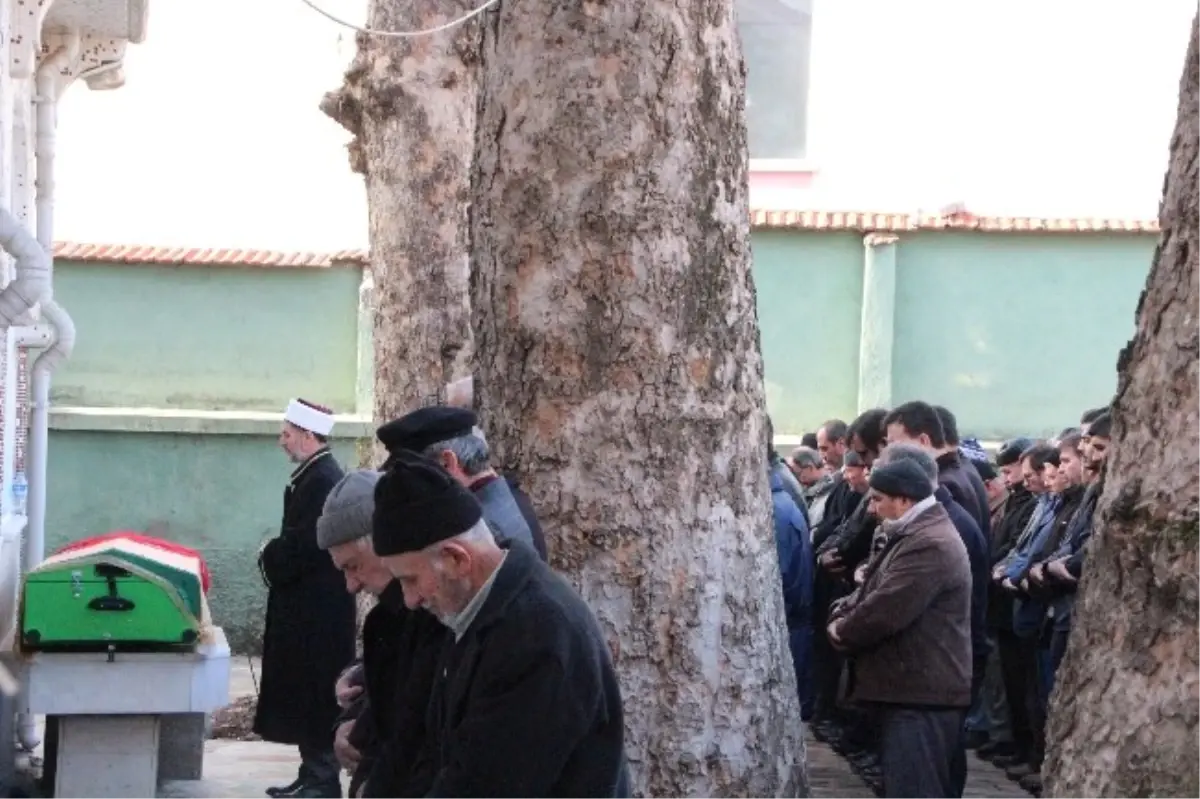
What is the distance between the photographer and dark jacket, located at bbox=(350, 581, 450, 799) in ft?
14.0

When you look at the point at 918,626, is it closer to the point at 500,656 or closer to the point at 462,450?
the point at 462,450

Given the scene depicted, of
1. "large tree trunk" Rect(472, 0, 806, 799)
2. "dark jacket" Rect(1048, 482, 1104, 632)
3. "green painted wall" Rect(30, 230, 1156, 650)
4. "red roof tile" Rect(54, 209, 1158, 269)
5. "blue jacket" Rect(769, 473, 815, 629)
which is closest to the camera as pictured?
"large tree trunk" Rect(472, 0, 806, 799)

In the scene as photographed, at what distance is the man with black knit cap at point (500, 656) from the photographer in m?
3.66

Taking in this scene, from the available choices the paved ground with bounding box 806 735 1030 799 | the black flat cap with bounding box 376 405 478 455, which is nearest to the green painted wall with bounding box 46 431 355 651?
the paved ground with bounding box 806 735 1030 799

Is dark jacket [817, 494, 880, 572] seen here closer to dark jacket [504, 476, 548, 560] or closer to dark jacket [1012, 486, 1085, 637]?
dark jacket [1012, 486, 1085, 637]

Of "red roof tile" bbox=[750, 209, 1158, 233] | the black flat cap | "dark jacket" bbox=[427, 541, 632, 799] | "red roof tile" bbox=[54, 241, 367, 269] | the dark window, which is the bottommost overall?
"dark jacket" bbox=[427, 541, 632, 799]

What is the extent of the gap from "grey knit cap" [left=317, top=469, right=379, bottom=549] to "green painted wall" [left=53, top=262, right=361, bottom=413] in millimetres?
12437

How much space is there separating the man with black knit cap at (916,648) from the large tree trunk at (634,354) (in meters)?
0.88

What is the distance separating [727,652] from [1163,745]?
3.21 meters

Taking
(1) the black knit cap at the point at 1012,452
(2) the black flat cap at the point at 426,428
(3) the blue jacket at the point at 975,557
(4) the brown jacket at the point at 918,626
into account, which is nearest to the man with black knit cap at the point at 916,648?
(4) the brown jacket at the point at 918,626

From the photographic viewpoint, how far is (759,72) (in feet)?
86.0

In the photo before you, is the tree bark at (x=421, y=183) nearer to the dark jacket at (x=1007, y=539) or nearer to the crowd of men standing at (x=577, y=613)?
the crowd of men standing at (x=577, y=613)

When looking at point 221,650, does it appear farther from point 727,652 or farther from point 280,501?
point 280,501

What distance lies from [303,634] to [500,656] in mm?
5520
